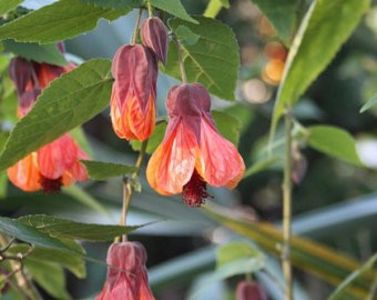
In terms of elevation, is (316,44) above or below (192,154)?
above

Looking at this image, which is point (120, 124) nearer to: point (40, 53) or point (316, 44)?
point (40, 53)

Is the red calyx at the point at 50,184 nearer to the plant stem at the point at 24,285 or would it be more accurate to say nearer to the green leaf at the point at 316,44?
the plant stem at the point at 24,285

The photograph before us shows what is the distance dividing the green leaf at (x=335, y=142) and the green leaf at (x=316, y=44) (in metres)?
0.11

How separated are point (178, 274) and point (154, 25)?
3.24ft

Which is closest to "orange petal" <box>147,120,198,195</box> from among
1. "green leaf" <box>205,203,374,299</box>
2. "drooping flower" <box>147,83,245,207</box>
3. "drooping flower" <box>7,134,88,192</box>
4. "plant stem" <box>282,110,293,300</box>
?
"drooping flower" <box>147,83,245,207</box>

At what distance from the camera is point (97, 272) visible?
1985mm

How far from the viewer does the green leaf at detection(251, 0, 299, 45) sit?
676 millimetres

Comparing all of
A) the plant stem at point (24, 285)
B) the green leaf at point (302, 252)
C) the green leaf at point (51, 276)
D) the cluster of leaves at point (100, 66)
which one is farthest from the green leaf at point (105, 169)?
the green leaf at point (302, 252)

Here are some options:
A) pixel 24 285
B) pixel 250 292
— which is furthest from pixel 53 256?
pixel 250 292

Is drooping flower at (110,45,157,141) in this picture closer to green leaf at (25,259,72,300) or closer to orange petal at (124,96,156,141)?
orange petal at (124,96,156,141)

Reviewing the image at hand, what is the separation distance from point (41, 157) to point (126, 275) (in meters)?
0.12

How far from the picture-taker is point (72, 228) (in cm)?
51

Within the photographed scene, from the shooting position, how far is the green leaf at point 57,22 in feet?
1.63

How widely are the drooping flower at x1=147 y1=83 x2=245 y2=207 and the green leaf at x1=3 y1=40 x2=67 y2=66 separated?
115mm
